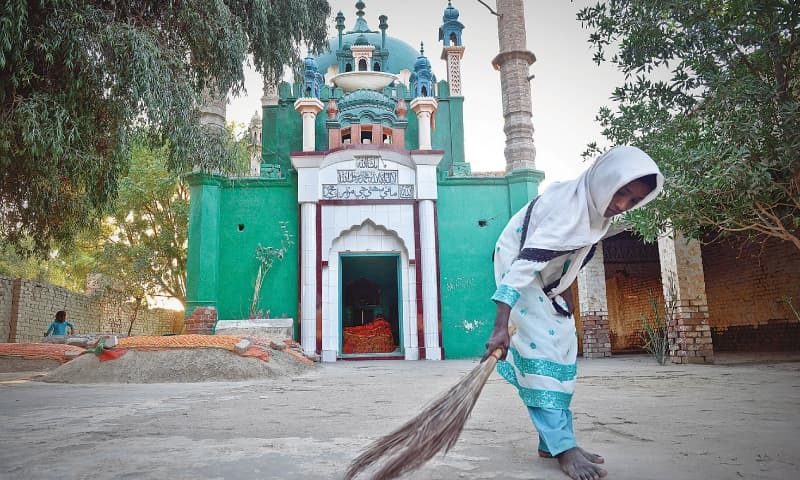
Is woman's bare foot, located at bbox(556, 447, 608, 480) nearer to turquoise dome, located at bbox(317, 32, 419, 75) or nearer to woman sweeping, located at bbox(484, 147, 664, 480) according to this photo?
woman sweeping, located at bbox(484, 147, 664, 480)

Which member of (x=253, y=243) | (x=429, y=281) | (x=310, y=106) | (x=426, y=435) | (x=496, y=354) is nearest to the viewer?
(x=426, y=435)

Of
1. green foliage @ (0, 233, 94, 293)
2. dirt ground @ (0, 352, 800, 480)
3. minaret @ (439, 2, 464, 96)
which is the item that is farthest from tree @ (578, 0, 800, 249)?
green foliage @ (0, 233, 94, 293)

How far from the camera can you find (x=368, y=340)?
1374 centimetres

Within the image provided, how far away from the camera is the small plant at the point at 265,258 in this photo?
12094 mm

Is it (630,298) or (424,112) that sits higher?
(424,112)

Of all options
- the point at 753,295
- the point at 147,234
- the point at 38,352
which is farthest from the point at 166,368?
the point at 753,295

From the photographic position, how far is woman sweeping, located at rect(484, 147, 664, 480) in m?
2.25

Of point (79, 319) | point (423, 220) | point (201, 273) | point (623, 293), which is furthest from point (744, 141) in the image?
point (79, 319)

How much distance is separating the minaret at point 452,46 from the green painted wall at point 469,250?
481cm

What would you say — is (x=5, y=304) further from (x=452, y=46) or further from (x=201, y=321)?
(x=452, y=46)

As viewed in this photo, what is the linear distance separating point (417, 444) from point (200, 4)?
17.0 feet

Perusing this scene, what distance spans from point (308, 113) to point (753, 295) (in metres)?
11.7

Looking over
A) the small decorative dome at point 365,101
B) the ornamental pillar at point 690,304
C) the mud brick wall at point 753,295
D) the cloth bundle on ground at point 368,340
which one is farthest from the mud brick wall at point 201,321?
the mud brick wall at point 753,295

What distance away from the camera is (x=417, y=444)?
6.53 ft
